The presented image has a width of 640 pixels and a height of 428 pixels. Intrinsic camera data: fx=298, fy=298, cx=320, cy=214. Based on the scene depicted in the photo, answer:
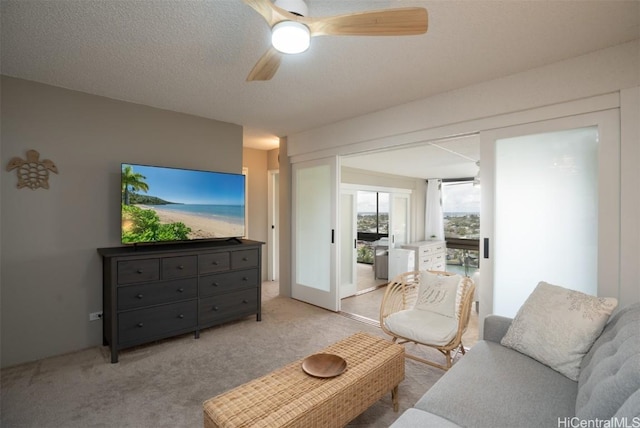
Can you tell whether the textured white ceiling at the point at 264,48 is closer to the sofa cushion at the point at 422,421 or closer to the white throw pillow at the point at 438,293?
the white throw pillow at the point at 438,293

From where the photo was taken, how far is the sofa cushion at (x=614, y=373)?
102 centimetres

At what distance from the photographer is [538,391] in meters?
1.44

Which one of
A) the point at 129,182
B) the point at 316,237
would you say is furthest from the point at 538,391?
the point at 129,182

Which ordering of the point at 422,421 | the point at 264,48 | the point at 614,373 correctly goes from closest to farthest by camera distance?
the point at 614,373
the point at 422,421
the point at 264,48

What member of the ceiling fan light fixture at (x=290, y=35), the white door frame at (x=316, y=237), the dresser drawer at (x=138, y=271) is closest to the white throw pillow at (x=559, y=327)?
the ceiling fan light fixture at (x=290, y=35)

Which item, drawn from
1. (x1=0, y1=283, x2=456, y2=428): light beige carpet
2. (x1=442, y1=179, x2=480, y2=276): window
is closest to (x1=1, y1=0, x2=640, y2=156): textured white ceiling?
(x1=0, y1=283, x2=456, y2=428): light beige carpet

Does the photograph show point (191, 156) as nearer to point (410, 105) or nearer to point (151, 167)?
point (151, 167)

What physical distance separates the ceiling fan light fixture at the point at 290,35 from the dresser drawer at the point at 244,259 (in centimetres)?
247

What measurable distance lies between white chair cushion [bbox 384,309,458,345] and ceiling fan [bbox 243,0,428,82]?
2069 millimetres

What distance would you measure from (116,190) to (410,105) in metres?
3.28

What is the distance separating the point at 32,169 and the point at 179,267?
1.55 m

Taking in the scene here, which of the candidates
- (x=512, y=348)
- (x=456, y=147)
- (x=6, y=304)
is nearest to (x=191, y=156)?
(x=6, y=304)

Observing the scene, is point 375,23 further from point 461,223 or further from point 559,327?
point 461,223

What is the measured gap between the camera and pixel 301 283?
4570 millimetres
